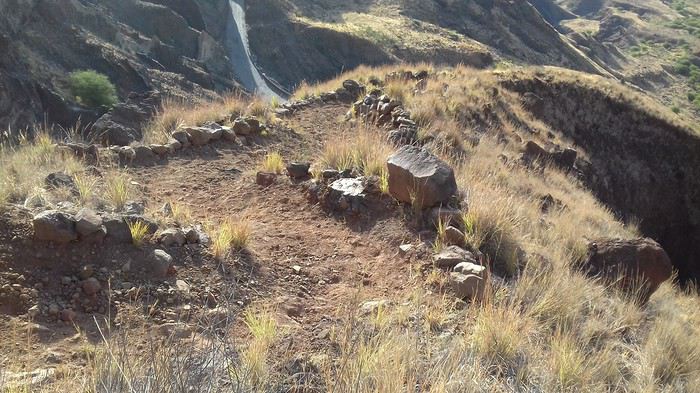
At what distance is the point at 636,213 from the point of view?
16703mm

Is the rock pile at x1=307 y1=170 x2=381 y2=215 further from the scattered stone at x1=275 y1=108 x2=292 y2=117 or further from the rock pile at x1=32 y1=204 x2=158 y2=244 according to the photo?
the scattered stone at x1=275 y1=108 x2=292 y2=117

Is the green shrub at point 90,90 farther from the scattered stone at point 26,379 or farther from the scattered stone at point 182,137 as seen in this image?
the scattered stone at point 26,379

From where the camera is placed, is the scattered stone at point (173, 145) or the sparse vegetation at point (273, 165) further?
the scattered stone at point (173, 145)

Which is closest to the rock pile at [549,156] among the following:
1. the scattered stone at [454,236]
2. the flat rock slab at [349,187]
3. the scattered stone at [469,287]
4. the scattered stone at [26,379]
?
the flat rock slab at [349,187]

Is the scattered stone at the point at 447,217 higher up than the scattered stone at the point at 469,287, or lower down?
lower down

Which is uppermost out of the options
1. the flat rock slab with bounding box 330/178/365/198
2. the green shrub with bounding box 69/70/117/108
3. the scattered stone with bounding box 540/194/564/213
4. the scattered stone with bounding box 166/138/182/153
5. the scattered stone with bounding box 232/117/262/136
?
the flat rock slab with bounding box 330/178/365/198

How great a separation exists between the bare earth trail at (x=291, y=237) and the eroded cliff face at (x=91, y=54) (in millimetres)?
14176

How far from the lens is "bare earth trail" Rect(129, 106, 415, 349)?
4.27m

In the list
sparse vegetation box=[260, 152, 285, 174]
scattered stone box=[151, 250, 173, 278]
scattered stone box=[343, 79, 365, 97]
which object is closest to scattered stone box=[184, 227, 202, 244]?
scattered stone box=[151, 250, 173, 278]

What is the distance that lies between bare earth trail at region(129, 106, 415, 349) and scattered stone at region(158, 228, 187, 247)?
23.5 inches

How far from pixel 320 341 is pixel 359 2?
2270 inches

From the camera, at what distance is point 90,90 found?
80.2 ft

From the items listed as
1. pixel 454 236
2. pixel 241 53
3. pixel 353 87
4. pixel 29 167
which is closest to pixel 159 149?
pixel 29 167

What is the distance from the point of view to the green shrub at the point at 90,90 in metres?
24.4
